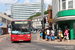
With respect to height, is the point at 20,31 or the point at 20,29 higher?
the point at 20,29

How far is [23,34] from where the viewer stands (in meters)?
17.0

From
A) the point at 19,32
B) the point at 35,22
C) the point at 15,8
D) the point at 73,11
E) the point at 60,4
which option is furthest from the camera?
the point at 15,8

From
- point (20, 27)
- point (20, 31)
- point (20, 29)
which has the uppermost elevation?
point (20, 27)

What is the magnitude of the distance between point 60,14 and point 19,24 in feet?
23.8

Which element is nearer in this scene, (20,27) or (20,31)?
(20,31)

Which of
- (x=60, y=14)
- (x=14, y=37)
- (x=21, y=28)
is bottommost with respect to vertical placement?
(x=14, y=37)

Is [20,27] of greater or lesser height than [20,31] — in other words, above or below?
above

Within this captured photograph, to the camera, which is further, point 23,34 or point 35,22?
point 35,22

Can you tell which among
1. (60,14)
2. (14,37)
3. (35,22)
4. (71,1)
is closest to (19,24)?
(14,37)

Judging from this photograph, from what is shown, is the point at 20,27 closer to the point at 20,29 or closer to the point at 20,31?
the point at 20,29

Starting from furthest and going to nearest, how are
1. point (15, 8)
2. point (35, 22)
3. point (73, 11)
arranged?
point (15, 8)
point (35, 22)
point (73, 11)

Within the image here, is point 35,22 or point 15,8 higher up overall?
point 15,8

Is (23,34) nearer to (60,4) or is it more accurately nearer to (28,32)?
(28,32)

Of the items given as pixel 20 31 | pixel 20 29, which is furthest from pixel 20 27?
pixel 20 31
